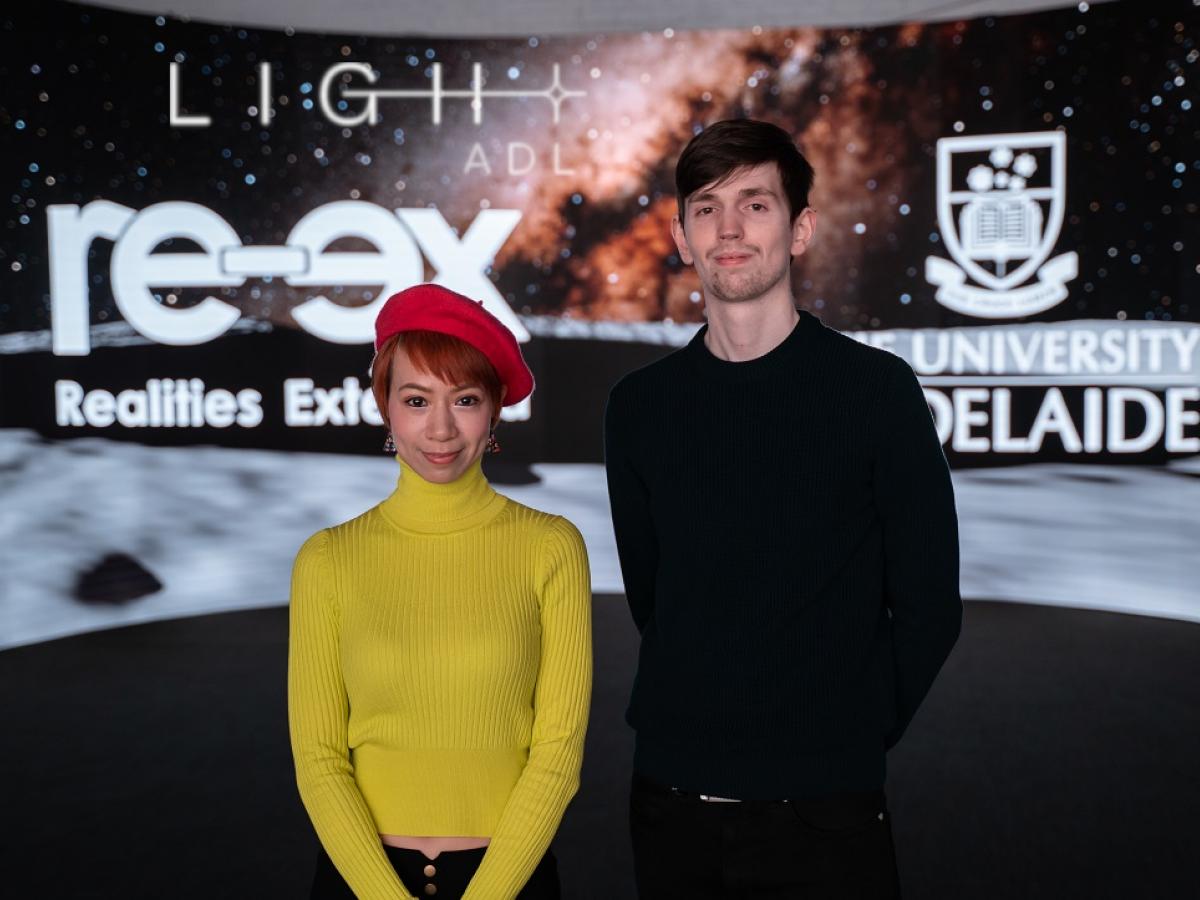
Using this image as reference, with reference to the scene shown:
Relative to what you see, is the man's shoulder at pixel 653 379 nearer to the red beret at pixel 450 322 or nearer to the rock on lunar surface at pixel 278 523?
the red beret at pixel 450 322

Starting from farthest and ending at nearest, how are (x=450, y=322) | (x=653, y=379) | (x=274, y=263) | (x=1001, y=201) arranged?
(x=274, y=263)
(x=1001, y=201)
(x=653, y=379)
(x=450, y=322)

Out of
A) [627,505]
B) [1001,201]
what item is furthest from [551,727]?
[1001,201]

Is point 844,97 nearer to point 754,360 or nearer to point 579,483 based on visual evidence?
point 579,483

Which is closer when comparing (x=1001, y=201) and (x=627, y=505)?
(x=627, y=505)

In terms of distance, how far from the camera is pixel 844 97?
6.11 metres

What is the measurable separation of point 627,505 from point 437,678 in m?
0.50

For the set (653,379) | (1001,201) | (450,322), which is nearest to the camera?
(450,322)

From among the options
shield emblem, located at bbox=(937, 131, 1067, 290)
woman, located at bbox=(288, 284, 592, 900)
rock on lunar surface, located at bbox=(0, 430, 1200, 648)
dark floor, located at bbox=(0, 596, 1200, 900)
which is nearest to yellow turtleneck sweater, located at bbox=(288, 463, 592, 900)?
woman, located at bbox=(288, 284, 592, 900)

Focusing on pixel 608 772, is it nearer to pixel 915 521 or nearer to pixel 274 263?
pixel 915 521

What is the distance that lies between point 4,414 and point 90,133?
154cm

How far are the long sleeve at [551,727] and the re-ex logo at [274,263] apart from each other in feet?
16.0

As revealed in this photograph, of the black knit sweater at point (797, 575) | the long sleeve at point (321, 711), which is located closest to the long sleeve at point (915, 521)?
the black knit sweater at point (797, 575)

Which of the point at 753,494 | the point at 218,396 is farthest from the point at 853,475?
the point at 218,396

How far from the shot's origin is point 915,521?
151 centimetres
